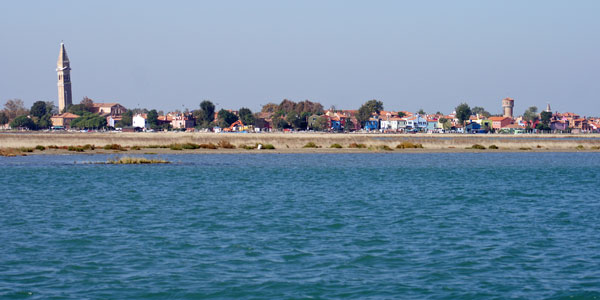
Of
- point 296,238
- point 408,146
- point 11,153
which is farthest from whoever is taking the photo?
point 408,146

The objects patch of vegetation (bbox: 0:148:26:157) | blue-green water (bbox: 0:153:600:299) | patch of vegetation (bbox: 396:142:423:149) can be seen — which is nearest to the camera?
blue-green water (bbox: 0:153:600:299)

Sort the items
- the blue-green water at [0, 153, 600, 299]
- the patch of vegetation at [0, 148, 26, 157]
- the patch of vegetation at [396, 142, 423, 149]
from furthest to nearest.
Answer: the patch of vegetation at [396, 142, 423, 149] < the patch of vegetation at [0, 148, 26, 157] < the blue-green water at [0, 153, 600, 299]

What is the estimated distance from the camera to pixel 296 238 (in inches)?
846

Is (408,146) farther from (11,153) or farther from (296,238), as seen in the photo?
(296,238)

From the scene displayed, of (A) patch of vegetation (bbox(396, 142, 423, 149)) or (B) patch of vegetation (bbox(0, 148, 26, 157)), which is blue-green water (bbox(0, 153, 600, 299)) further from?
(A) patch of vegetation (bbox(396, 142, 423, 149))

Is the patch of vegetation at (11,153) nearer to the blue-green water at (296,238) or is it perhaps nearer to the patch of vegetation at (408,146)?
the blue-green water at (296,238)

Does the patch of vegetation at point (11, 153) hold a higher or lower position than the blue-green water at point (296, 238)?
higher

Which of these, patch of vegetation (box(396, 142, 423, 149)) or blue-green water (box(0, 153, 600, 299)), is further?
patch of vegetation (box(396, 142, 423, 149))

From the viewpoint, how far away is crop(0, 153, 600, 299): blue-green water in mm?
15719

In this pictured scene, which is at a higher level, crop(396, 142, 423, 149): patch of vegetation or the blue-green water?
crop(396, 142, 423, 149): patch of vegetation

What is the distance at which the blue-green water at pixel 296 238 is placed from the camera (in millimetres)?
15719

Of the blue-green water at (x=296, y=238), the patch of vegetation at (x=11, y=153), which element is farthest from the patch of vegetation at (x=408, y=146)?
the patch of vegetation at (x=11, y=153)

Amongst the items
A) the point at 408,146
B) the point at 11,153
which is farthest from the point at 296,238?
the point at 408,146

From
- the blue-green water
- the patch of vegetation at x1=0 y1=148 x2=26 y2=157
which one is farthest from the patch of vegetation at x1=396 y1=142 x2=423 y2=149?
the patch of vegetation at x1=0 y1=148 x2=26 y2=157
